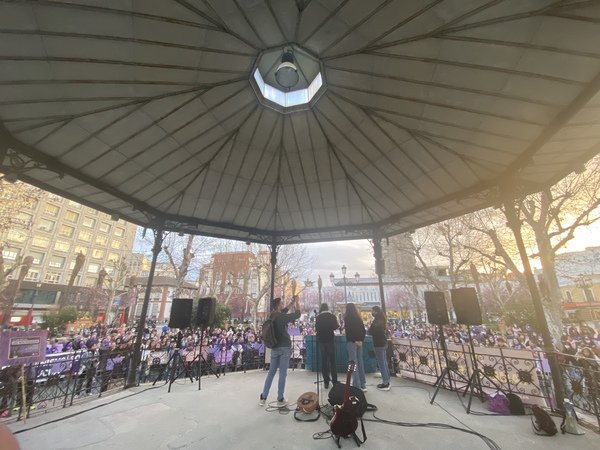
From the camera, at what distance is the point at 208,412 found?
17.8 feet

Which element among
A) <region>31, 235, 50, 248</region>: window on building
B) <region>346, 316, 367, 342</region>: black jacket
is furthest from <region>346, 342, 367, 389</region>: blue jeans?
<region>31, 235, 50, 248</region>: window on building

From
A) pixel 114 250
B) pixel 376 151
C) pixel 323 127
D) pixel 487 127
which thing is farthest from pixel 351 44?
pixel 114 250

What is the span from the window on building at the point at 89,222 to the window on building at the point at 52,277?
31.5ft

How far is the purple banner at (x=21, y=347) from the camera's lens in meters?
5.41

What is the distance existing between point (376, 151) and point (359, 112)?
1.24 meters

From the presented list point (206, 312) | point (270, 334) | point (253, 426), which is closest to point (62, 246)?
point (206, 312)

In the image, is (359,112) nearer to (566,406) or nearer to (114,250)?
(566,406)

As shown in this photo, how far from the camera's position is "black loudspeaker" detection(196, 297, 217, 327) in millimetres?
8062

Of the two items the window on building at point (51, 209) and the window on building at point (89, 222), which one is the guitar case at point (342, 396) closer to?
the window on building at point (51, 209)

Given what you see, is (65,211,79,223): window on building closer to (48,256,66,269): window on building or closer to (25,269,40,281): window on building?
(48,256,66,269): window on building

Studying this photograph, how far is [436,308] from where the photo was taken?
22.7 ft

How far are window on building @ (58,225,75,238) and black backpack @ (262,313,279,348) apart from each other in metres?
53.7

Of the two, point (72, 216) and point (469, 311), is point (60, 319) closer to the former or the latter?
point (72, 216)

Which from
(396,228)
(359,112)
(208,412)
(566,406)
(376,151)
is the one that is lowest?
(208,412)
